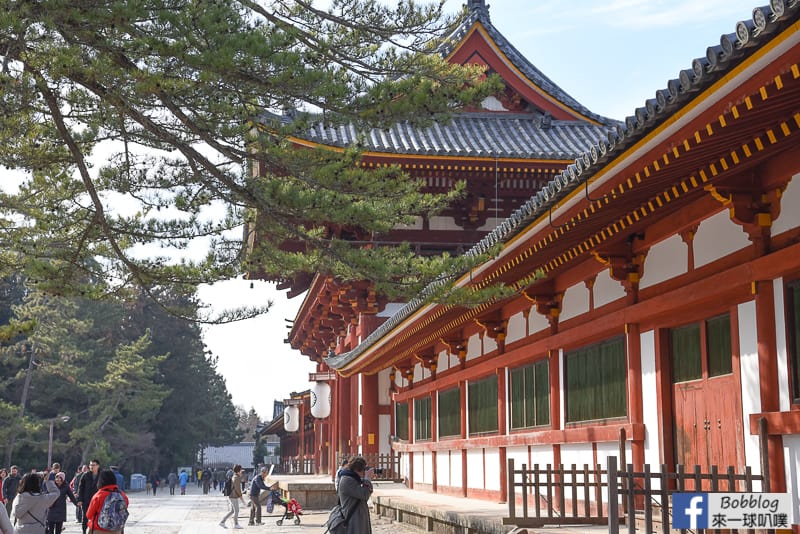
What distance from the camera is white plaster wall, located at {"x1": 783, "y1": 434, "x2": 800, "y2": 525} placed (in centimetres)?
829

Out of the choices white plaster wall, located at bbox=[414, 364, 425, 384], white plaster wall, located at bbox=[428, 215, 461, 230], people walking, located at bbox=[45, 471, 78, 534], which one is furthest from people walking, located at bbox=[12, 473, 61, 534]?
white plaster wall, located at bbox=[414, 364, 425, 384]

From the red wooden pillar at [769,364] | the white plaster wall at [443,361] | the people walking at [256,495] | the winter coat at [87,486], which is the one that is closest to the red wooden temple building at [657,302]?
the red wooden pillar at [769,364]

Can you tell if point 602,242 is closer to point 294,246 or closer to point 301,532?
point 301,532

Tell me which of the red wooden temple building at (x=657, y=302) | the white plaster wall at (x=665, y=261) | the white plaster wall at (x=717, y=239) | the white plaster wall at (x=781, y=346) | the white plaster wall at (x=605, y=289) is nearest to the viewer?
the red wooden temple building at (x=657, y=302)

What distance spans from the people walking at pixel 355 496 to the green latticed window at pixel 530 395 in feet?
15.3

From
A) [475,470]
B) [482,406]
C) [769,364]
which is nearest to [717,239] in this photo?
[769,364]

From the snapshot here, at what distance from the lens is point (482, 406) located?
60.6ft

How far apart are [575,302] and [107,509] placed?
6.58 m

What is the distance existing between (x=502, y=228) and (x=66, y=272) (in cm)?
529

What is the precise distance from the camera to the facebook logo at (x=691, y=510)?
5.39 m

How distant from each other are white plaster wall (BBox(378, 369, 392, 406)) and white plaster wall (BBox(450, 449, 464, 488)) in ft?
27.4

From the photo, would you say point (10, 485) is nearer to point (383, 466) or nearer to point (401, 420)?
point (383, 466)

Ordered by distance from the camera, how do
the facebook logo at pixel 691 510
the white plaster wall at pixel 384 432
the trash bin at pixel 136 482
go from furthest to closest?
the trash bin at pixel 136 482
the white plaster wall at pixel 384 432
the facebook logo at pixel 691 510

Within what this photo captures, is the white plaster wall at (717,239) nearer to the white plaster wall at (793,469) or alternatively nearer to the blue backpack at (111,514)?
the white plaster wall at (793,469)
